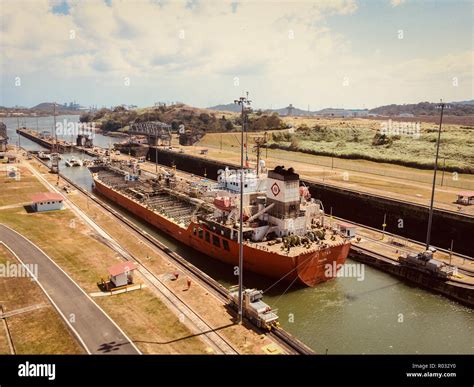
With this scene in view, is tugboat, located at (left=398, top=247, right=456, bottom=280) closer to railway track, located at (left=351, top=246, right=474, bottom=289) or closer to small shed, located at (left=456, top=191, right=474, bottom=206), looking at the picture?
railway track, located at (left=351, top=246, right=474, bottom=289)

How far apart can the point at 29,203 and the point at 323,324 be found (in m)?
52.3

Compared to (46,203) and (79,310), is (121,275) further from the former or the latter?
(46,203)

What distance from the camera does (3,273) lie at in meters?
32.7

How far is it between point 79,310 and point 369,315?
22.7 m

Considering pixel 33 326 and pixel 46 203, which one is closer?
pixel 33 326

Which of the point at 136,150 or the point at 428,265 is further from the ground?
the point at 136,150

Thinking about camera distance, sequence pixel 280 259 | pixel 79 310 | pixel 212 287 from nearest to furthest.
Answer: pixel 79 310 < pixel 212 287 < pixel 280 259

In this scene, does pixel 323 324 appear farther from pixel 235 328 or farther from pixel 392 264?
pixel 392 264

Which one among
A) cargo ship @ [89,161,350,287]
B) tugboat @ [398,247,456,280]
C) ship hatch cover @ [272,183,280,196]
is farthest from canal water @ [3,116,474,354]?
ship hatch cover @ [272,183,280,196]

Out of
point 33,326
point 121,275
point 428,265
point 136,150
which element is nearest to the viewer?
point 33,326

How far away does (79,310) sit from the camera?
26.5m

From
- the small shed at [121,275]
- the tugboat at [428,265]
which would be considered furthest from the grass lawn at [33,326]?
the tugboat at [428,265]

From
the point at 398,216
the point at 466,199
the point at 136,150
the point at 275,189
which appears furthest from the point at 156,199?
the point at 136,150
